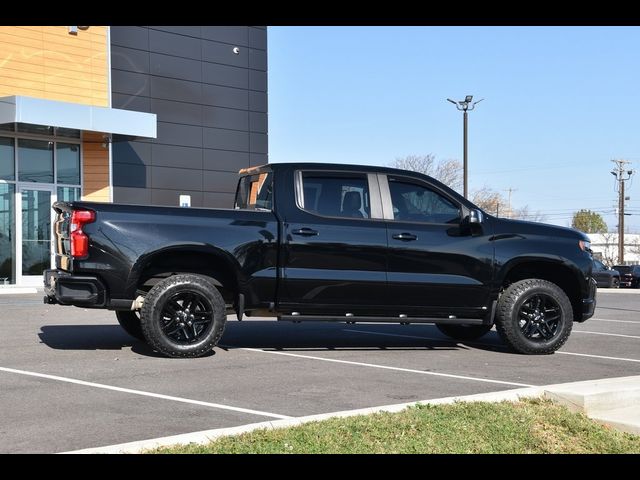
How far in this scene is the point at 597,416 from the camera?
21.4ft

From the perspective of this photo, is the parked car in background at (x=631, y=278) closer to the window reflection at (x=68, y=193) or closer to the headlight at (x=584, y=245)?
the window reflection at (x=68, y=193)

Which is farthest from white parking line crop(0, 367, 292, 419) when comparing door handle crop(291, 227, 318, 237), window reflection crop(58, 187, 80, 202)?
window reflection crop(58, 187, 80, 202)

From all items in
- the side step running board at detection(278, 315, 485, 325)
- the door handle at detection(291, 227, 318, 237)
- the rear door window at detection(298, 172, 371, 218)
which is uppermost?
the rear door window at detection(298, 172, 371, 218)

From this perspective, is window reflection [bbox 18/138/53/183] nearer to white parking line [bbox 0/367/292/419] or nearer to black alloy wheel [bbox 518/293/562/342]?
white parking line [bbox 0/367/292/419]

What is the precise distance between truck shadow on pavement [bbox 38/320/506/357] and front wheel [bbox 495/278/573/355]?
64cm

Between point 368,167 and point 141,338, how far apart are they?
3.32 metres

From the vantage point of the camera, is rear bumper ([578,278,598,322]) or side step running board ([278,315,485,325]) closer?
side step running board ([278,315,485,325])

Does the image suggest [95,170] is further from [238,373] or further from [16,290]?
[238,373]

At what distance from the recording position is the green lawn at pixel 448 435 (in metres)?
5.03

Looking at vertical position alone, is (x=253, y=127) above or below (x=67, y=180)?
above

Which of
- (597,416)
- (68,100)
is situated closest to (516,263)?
(597,416)

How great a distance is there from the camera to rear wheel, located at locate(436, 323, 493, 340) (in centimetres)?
1109
